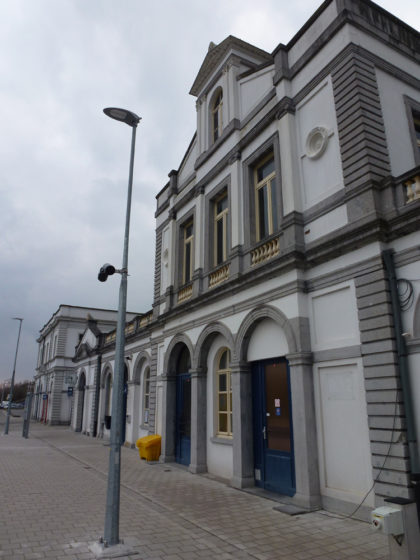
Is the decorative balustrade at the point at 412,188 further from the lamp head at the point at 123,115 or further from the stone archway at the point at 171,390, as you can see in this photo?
the stone archway at the point at 171,390

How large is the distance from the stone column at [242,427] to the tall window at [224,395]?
3.60 ft

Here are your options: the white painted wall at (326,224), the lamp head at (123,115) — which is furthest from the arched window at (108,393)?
the lamp head at (123,115)

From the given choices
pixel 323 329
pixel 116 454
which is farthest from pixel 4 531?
pixel 323 329

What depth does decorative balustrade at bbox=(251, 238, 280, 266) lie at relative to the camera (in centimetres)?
1021

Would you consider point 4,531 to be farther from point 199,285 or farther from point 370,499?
point 199,285

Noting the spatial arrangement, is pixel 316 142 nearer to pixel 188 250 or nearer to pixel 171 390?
pixel 188 250

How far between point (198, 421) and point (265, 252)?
18.1 feet

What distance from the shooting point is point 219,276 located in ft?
41.4

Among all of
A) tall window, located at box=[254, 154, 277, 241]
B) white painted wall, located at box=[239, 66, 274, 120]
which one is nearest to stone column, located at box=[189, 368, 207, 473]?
tall window, located at box=[254, 154, 277, 241]

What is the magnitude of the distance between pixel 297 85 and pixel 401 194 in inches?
181

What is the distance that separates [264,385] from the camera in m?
10.2

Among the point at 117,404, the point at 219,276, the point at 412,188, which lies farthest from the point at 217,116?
the point at 117,404

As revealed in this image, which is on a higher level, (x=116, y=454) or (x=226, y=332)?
(x=226, y=332)

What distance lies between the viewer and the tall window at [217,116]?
47.9 feet
